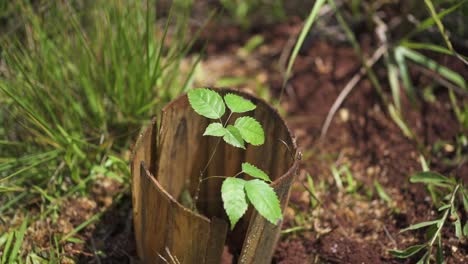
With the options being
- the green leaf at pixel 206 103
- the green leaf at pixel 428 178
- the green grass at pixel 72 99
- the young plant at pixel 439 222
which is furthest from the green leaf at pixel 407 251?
the green grass at pixel 72 99

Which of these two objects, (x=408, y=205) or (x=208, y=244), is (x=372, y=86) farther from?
(x=208, y=244)

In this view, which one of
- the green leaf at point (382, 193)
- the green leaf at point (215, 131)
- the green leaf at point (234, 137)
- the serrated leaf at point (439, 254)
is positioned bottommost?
the green leaf at point (382, 193)

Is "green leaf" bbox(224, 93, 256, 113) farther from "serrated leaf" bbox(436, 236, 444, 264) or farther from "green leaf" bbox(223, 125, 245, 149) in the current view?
"serrated leaf" bbox(436, 236, 444, 264)

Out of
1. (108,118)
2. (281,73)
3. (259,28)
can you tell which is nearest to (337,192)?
(281,73)

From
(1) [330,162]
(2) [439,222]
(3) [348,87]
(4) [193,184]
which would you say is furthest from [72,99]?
(2) [439,222]

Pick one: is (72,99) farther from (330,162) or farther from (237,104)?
(330,162)

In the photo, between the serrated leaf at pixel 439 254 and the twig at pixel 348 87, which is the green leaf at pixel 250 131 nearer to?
the serrated leaf at pixel 439 254
